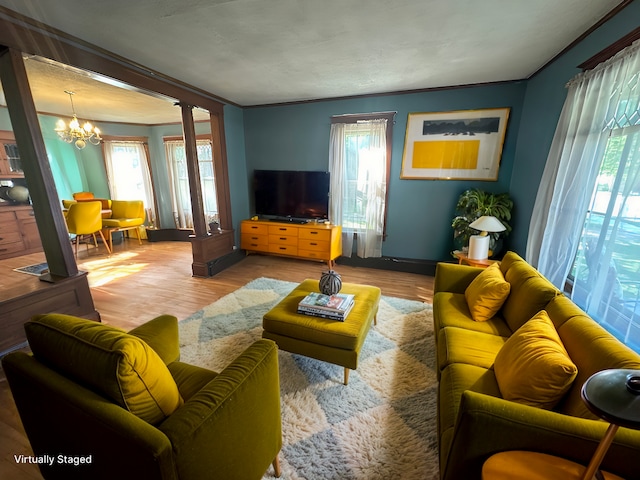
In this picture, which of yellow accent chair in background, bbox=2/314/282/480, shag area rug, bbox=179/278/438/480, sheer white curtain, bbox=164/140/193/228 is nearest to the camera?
yellow accent chair in background, bbox=2/314/282/480

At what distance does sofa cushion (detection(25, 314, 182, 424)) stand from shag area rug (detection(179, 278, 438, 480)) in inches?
31.5

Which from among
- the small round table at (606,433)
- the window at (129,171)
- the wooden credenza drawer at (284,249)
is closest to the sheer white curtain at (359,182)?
the wooden credenza drawer at (284,249)

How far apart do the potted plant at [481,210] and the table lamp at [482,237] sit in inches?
9.9

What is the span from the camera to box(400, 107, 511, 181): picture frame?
131 inches

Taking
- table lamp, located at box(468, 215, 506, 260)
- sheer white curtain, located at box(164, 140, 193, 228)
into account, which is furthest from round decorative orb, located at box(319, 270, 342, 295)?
sheer white curtain, located at box(164, 140, 193, 228)

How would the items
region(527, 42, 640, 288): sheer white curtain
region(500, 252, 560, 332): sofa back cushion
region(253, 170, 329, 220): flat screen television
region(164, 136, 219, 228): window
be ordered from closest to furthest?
region(500, 252, 560, 332): sofa back cushion → region(527, 42, 640, 288): sheer white curtain → region(253, 170, 329, 220): flat screen television → region(164, 136, 219, 228): window

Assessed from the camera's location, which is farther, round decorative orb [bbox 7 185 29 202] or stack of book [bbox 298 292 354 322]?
round decorative orb [bbox 7 185 29 202]

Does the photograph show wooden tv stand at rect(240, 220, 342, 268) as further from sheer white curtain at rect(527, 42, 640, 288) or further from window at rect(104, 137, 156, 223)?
window at rect(104, 137, 156, 223)

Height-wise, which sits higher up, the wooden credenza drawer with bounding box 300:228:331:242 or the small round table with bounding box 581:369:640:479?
the small round table with bounding box 581:369:640:479

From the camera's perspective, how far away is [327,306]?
6.18 ft

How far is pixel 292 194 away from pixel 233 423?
3628 millimetres

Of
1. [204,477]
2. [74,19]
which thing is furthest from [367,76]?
[204,477]

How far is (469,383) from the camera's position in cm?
127

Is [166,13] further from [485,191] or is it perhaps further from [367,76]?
[485,191]
